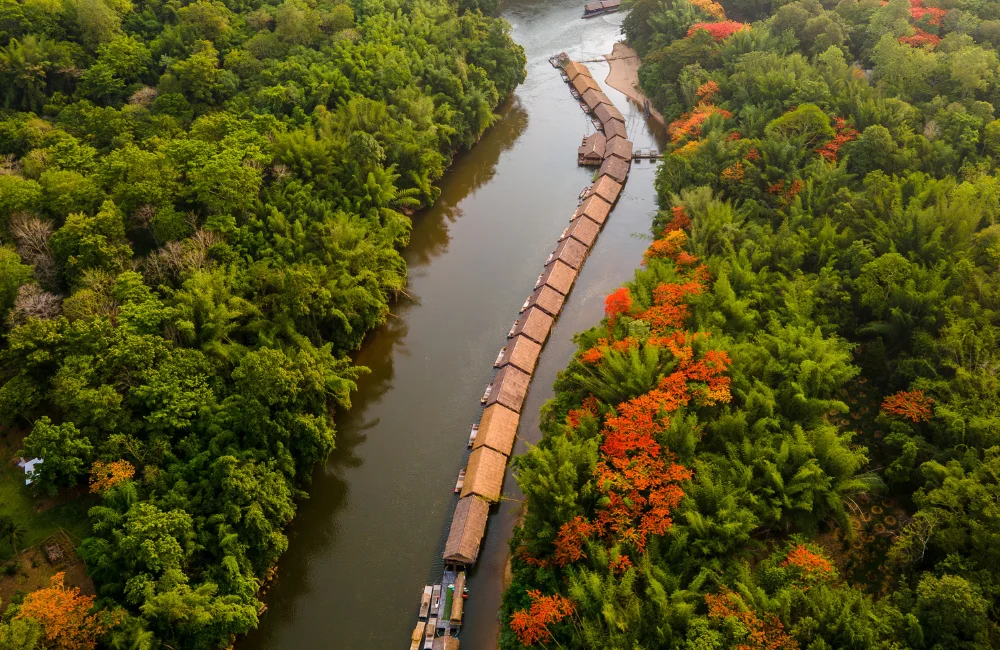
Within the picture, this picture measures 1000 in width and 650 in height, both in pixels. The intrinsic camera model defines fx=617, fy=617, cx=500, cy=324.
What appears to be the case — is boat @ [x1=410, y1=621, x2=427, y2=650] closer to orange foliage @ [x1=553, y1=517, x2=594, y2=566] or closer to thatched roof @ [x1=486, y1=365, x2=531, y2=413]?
orange foliage @ [x1=553, y1=517, x2=594, y2=566]

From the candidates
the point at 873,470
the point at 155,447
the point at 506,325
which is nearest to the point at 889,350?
the point at 873,470

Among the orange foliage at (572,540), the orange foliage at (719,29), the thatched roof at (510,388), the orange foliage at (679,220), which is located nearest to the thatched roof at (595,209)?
the orange foliage at (679,220)

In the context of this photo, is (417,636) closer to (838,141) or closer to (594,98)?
(838,141)

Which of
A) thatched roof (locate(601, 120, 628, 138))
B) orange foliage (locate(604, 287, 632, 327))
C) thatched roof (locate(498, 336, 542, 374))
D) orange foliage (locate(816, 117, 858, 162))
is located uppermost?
thatched roof (locate(601, 120, 628, 138))

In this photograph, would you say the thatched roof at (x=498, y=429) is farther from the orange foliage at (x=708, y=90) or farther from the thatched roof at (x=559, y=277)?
Answer: the orange foliage at (x=708, y=90)

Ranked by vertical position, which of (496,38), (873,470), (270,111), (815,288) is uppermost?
(496,38)

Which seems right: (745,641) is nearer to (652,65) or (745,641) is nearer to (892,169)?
(892,169)

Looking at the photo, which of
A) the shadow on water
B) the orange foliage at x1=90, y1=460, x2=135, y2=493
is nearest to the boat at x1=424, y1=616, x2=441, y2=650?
the shadow on water

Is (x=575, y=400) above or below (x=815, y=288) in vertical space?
below
